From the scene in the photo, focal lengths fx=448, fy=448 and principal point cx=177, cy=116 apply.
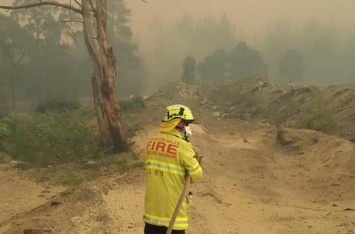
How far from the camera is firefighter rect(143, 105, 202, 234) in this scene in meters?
4.17

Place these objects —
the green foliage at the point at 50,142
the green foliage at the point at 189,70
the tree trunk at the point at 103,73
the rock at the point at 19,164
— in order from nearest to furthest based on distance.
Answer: the rock at the point at 19,164 < the tree trunk at the point at 103,73 < the green foliage at the point at 50,142 < the green foliage at the point at 189,70

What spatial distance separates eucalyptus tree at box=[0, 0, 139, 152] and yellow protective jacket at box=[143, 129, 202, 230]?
7.70m

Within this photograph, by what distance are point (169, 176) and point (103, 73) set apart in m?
7.87

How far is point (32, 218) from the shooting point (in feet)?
23.4

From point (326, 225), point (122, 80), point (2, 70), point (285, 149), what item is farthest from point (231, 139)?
point (122, 80)

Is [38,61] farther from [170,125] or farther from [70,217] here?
[170,125]

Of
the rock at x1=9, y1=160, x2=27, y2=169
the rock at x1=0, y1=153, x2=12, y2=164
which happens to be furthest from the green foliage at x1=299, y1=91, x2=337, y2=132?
the rock at x1=0, y1=153, x2=12, y2=164

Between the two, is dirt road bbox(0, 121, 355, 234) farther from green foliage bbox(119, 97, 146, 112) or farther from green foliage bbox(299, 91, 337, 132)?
green foliage bbox(119, 97, 146, 112)

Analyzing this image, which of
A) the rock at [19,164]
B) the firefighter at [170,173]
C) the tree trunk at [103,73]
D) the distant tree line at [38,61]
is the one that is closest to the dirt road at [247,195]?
the rock at [19,164]

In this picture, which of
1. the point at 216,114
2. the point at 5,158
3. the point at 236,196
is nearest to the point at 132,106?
the point at 216,114

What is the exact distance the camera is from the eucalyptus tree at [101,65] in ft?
37.8

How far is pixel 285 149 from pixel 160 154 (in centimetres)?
974

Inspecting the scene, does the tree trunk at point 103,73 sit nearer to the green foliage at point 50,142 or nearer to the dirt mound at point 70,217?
the green foliage at point 50,142

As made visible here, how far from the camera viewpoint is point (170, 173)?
420 centimetres
